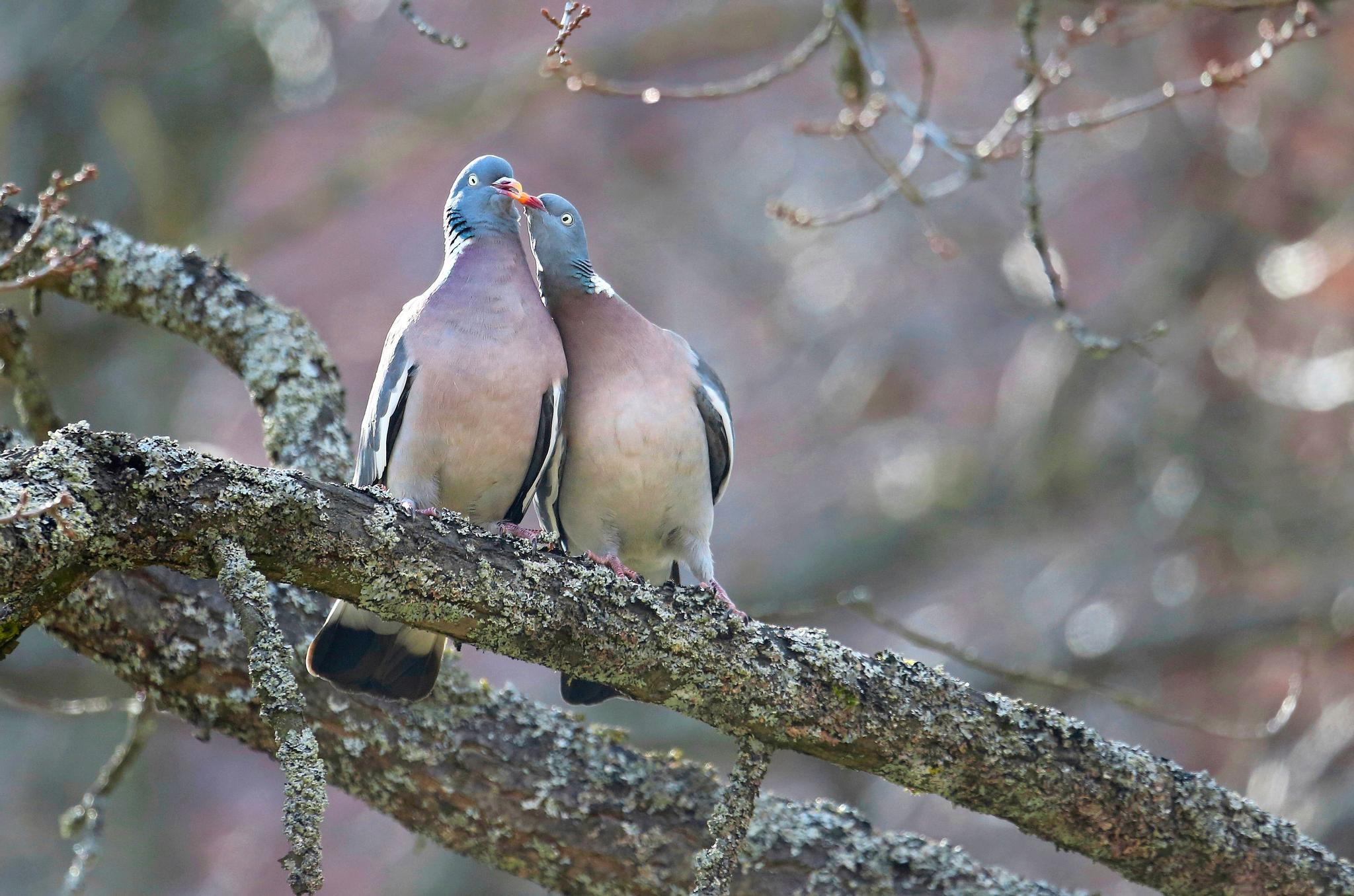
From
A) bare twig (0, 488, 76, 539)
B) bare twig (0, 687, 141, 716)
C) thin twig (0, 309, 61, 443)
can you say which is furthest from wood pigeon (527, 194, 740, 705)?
bare twig (0, 488, 76, 539)

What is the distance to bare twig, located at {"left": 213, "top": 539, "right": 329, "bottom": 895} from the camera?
1.99m

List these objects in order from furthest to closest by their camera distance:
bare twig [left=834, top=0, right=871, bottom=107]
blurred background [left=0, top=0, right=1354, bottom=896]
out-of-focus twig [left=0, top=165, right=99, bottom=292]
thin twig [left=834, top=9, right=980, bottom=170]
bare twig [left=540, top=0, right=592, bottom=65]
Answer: blurred background [left=0, top=0, right=1354, bottom=896] → bare twig [left=834, top=0, right=871, bottom=107] → thin twig [left=834, top=9, right=980, bottom=170] → bare twig [left=540, top=0, right=592, bottom=65] → out-of-focus twig [left=0, top=165, right=99, bottom=292]

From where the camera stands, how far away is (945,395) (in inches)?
503

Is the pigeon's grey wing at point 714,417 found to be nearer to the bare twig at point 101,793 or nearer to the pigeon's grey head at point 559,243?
the pigeon's grey head at point 559,243

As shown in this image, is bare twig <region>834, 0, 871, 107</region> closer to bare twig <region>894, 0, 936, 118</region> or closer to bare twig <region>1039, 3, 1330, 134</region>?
bare twig <region>894, 0, 936, 118</region>

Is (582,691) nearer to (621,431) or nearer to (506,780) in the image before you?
(506,780)

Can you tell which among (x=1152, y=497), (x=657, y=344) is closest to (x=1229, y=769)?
(x=1152, y=497)

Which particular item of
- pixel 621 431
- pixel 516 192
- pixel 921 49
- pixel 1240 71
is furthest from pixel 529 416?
pixel 1240 71

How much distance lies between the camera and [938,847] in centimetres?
332

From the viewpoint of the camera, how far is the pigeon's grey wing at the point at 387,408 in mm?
3557

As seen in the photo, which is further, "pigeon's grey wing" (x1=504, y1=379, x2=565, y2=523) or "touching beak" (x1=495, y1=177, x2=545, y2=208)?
"touching beak" (x1=495, y1=177, x2=545, y2=208)

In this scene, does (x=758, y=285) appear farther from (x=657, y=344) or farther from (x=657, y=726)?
(x=657, y=344)

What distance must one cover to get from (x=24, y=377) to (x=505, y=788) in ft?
6.09

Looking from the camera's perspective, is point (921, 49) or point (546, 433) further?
point (921, 49)
